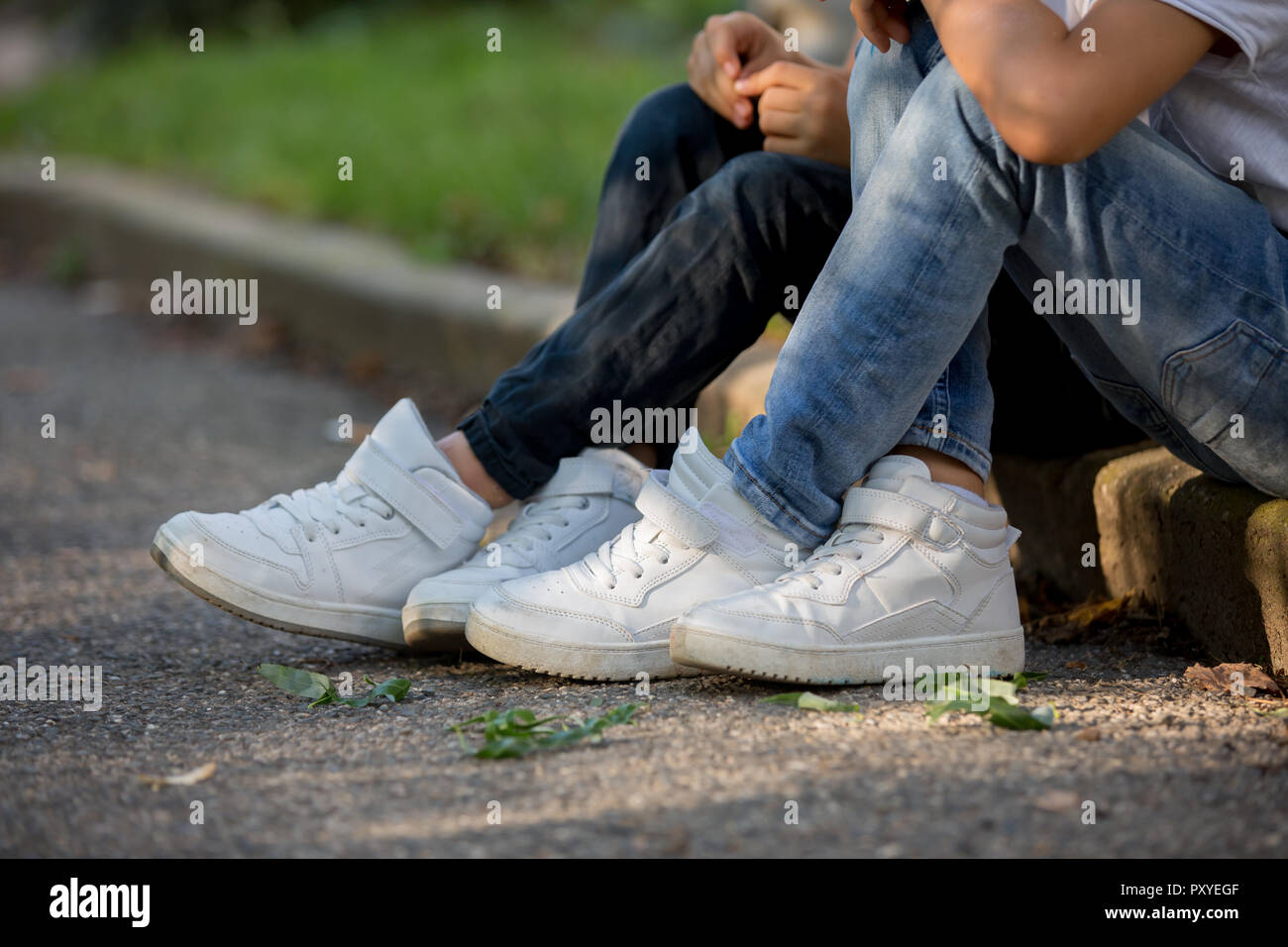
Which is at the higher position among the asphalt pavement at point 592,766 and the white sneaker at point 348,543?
the white sneaker at point 348,543

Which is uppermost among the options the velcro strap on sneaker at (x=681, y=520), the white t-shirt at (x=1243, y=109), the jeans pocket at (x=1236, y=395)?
the white t-shirt at (x=1243, y=109)

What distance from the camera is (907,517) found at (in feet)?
4.72

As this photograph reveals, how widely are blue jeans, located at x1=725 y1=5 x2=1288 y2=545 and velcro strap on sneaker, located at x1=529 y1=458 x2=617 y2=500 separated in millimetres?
277

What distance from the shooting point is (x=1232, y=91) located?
133 cm

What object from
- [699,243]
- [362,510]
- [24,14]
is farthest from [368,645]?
[24,14]

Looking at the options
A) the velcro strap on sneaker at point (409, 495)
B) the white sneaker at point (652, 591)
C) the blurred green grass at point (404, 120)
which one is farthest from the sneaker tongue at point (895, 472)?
the blurred green grass at point (404, 120)

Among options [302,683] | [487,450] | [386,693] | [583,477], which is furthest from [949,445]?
[302,683]

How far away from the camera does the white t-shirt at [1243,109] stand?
124cm

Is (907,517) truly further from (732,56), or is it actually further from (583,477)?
(732,56)

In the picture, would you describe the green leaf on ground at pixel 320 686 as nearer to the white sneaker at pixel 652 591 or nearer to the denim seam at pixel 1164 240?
the white sneaker at pixel 652 591

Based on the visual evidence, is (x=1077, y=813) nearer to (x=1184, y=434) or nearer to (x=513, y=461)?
(x=1184, y=434)

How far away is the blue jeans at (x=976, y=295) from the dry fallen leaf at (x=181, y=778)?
0.64 m

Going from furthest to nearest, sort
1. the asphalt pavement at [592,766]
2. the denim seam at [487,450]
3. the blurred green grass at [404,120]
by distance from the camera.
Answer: the blurred green grass at [404,120], the denim seam at [487,450], the asphalt pavement at [592,766]

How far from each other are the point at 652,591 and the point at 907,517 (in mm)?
302
